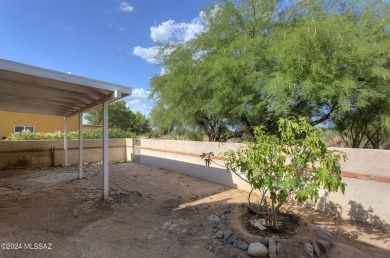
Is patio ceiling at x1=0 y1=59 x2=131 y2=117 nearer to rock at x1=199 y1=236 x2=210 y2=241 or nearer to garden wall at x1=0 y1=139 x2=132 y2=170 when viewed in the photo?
rock at x1=199 y1=236 x2=210 y2=241

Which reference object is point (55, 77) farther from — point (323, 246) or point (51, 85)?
point (323, 246)

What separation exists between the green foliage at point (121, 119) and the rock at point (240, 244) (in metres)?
24.7

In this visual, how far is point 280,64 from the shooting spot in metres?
5.48

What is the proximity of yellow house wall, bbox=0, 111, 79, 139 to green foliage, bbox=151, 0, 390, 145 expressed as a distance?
13.7 meters

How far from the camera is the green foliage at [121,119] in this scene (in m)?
27.5

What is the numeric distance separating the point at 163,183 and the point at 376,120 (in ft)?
19.7

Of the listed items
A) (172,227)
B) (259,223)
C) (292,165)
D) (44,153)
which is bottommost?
(172,227)

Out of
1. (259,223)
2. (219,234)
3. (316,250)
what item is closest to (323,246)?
(316,250)

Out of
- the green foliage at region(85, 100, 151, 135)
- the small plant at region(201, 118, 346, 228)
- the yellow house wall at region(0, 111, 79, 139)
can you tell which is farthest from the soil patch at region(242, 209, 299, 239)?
the green foliage at region(85, 100, 151, 135)

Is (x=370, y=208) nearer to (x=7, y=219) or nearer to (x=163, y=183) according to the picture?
(x=163, y=183)

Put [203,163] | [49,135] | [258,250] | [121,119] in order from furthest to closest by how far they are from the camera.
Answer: [121,119]
[49,135]
[203,163]
[258,250]

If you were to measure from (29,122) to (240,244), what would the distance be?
19081mm

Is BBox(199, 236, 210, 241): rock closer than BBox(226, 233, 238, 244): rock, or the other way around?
BBox(226, 233, 238, 244): rock

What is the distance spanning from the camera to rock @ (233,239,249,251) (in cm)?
283
